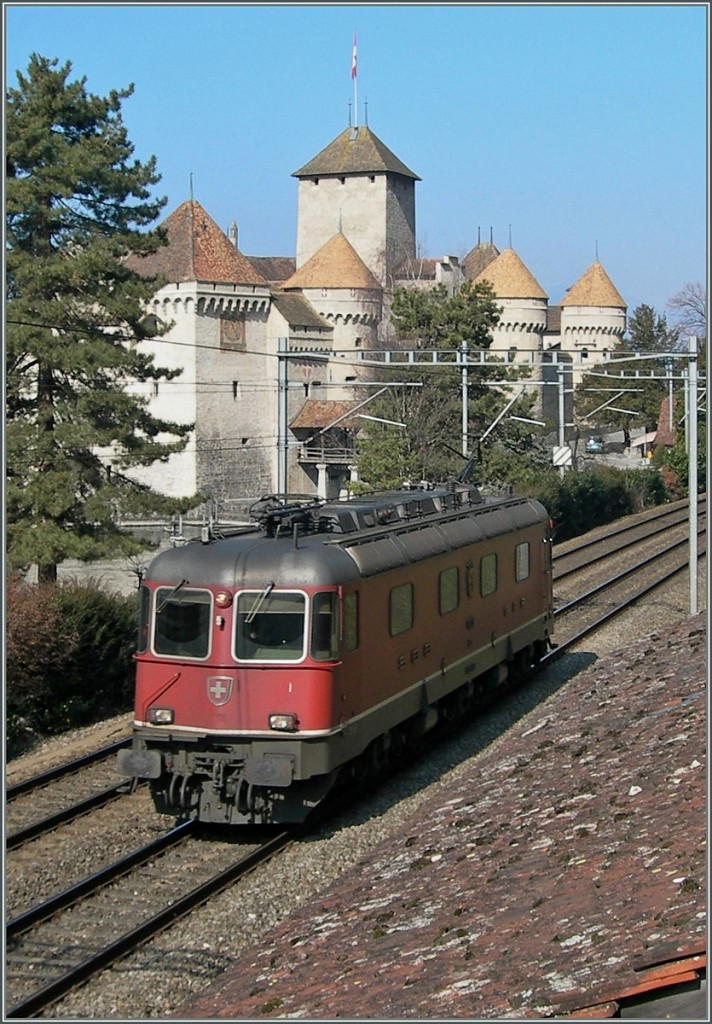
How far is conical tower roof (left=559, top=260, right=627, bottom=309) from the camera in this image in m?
102

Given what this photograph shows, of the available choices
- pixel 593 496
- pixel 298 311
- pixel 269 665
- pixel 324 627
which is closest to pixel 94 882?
pixel 269 665

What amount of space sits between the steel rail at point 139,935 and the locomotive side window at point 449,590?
394 centimetres

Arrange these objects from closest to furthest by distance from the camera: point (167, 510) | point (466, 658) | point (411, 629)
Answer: point (411, 629) < point (466, 658) < point (167, 510)

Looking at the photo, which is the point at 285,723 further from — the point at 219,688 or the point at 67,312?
the point at 67,312

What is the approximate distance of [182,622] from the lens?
13.0 metres

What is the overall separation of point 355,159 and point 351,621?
8935 cm

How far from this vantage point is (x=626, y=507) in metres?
49.1

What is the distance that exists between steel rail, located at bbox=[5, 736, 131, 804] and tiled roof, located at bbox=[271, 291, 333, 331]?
60.9 meters

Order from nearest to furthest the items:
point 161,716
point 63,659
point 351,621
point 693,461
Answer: point 161,716
point 351,621
point 63,659
point 693,461

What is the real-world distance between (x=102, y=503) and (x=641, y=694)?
18020 millimetres

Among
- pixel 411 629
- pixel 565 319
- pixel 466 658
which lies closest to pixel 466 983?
pixel 411 629

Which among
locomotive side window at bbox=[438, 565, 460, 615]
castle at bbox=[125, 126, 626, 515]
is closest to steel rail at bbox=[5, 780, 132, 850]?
locomotive side window at bbox=[438, 565, 460, 615]

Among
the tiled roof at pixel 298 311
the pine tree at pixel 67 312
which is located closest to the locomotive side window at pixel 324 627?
the pine tree at pixel 67 312

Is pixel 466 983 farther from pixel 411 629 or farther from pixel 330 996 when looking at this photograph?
pixel 411 629
